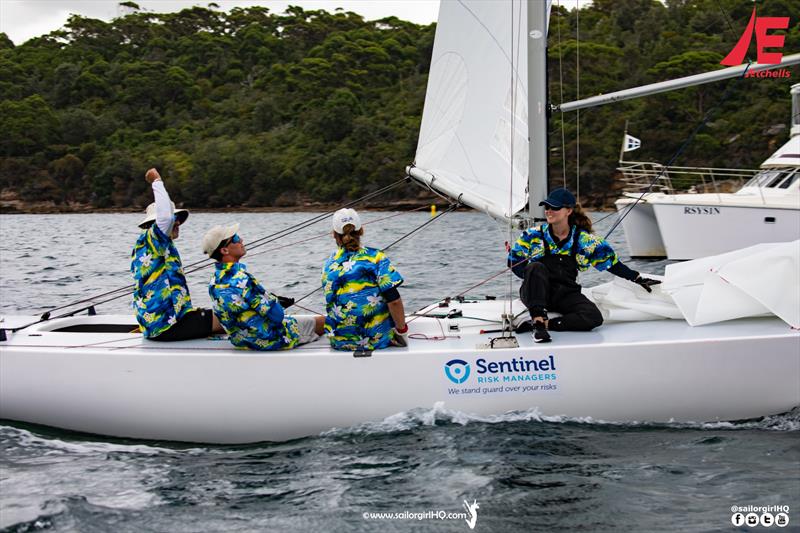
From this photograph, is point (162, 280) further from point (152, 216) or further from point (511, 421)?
point (511, 421)

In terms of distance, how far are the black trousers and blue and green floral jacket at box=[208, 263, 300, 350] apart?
1.44 m

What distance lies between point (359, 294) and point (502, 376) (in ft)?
3.06

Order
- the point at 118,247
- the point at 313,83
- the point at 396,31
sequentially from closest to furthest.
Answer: the point at 118,247, the point at 313,83, the point at 396,31

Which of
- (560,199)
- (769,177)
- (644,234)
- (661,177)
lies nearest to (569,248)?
(560,199)

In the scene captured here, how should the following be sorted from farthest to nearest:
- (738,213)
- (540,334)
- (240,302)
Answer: (738,213)
(540,334)
(240,302)

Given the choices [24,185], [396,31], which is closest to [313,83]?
[396,31]

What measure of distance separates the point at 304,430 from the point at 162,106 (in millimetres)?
69592

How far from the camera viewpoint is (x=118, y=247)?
23109mm

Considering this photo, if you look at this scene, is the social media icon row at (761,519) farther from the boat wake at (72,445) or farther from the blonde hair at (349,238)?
the boat wake at (72,445)

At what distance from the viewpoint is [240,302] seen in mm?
4883

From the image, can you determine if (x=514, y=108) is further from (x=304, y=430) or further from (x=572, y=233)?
(x=304, y=430)

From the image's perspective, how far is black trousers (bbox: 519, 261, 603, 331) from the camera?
5.19m

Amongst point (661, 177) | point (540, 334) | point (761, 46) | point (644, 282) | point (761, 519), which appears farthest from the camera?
point (661, 177)

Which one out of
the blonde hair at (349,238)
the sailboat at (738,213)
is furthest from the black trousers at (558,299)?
the sailboat at (738,213)
